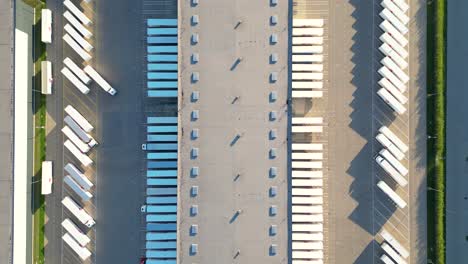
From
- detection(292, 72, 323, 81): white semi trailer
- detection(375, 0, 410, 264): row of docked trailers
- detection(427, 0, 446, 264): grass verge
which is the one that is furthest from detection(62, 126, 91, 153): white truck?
detection(427, 0, 446, 264): grass verge

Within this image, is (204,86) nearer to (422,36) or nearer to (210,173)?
(210,173)

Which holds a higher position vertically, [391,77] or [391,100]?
[391,77]

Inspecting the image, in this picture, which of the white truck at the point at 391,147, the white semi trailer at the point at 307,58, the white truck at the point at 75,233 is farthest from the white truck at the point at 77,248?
the white truck at the point at 391,147

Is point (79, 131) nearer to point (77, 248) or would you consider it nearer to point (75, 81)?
point (75, 81)

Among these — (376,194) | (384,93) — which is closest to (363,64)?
(384,93)

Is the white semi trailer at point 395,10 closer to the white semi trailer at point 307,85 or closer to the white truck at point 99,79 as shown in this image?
the white semi trailer at point 307,85
